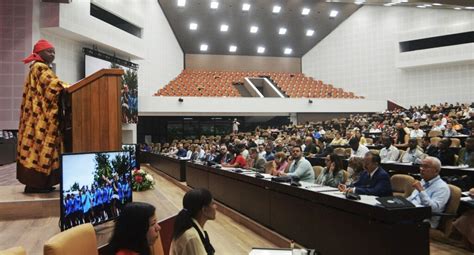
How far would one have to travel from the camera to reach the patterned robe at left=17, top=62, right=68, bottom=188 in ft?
10.5

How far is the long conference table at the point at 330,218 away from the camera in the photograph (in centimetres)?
336

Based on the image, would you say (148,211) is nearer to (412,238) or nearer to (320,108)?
(412,238)

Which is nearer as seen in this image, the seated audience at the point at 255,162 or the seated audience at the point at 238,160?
the seated audience at the point at 255,162

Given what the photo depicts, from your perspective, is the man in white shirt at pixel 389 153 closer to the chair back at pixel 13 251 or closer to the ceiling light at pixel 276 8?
the chair back at pixel 13 251

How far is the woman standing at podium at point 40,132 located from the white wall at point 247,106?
1529 cm

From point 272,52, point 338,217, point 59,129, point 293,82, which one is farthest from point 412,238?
point 272,52

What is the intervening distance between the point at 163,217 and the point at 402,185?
3419 millimetres

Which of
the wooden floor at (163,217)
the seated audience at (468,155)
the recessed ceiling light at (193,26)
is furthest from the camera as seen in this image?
the recessed ceiling light at (193,26)

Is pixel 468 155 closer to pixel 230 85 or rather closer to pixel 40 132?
pixel 40 132

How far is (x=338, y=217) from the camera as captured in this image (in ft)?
13.1

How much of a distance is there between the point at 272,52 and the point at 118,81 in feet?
78.8

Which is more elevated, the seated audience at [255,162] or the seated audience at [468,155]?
the seated audience at [468,155]

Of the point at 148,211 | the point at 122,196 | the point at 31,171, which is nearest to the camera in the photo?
the point at 148,211

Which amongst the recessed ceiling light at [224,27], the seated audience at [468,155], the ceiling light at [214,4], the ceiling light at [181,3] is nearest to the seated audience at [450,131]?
the seated audience at [468,155]
